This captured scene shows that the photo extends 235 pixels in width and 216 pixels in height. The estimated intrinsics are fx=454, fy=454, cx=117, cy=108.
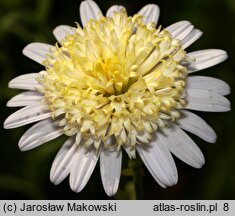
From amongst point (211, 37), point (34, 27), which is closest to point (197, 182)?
point (211, 37)

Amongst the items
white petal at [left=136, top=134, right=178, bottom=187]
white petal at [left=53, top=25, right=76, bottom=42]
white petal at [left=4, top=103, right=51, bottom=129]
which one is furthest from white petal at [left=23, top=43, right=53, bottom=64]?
white petal at [left=136, top=134, right=178, bottom=187]

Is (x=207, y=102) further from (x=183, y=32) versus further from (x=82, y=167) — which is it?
(x=82, y=167)

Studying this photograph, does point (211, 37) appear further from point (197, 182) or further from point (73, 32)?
point (73, 32)

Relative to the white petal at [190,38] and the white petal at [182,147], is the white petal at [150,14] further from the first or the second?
the white petal at [182,147]

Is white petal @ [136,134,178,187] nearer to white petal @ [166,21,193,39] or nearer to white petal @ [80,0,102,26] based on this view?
white petal @ [166,21,193,39]

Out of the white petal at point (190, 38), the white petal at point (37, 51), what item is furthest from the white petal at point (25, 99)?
the white petal at point (190, 38)

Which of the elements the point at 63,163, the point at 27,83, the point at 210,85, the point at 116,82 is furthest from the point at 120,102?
the point at 27,83
